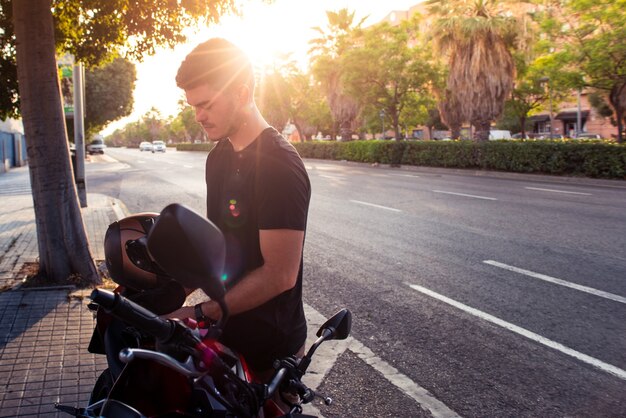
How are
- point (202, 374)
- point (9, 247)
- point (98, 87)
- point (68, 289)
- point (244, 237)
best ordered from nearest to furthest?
point (202, 374) < point (244, 237) < point (68, 289) < point (9, 247) < point (98, 87)

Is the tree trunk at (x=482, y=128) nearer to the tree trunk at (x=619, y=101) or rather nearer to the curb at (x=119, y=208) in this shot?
the tree trunk at (x=619, y=101)

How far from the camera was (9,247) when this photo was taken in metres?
8.41

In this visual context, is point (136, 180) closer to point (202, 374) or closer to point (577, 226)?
point (577, 226)

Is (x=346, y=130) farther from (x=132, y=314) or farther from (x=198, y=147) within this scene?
(x=198, y=147)

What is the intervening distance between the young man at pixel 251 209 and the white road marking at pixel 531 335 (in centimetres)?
325

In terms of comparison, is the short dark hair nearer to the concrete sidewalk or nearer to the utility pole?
the concrete sidewalk

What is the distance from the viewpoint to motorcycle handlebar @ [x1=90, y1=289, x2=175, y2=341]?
4.02 feet

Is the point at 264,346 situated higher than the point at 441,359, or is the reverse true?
the point at 264,346

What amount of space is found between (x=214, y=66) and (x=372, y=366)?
3.22 meters

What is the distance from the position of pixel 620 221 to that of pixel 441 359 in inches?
306

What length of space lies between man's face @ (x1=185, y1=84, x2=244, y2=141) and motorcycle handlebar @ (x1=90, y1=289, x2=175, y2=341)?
65 cm

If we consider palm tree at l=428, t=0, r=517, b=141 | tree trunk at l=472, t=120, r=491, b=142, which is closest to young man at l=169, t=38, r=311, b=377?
palm tree at l=428, t=0, r=517, b=141

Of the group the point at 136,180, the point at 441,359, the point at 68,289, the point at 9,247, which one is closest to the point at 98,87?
the point at 136,180

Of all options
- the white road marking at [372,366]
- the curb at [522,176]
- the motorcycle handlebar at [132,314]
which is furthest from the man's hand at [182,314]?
the curb at [522,176]
